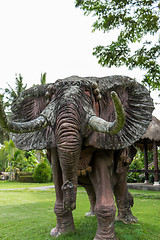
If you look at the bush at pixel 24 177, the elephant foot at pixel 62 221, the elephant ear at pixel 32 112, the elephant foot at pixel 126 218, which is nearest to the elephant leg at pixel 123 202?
the elephant foot at pixel 126 218

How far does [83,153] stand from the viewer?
3455 mm

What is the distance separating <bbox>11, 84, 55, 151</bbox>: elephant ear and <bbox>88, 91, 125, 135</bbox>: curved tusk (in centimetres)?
77

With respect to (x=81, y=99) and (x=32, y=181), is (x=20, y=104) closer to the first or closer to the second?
(x=81, y=99)

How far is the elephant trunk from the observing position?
2.86 metres

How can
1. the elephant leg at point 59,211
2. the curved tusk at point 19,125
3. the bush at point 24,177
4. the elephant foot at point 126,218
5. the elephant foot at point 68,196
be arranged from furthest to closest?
the bush at point 24,177, the elephant foot at point 126,218, the elephant leg at point 59,211, the elephant foot at point 68,196, the curved tusk at point 19,125

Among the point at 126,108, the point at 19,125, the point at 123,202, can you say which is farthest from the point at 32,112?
the point at 123,202

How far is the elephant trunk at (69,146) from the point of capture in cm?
286

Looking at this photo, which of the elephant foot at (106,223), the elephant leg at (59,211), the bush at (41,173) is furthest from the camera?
the bush at (41,173)

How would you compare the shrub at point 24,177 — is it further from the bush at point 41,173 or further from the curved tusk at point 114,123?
the curved tusk at point 114,123

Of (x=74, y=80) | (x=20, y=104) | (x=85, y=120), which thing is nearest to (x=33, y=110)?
(x=20, y=104)

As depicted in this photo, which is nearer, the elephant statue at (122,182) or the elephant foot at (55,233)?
the elephant foot at (55,233)

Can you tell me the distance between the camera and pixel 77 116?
3023 millimetres

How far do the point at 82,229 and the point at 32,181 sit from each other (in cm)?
2124

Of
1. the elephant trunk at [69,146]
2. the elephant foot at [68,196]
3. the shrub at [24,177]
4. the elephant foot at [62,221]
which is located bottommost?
the shrub at [24,177]
